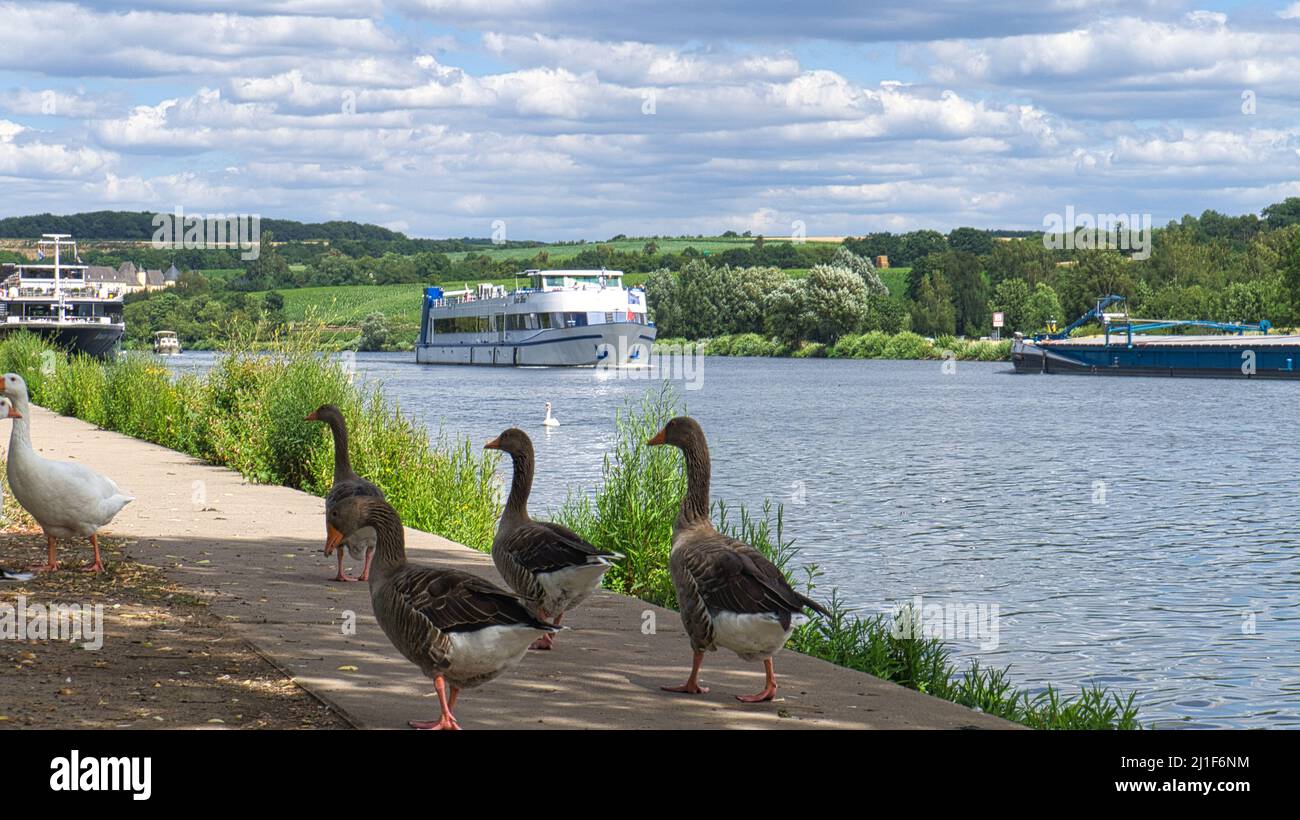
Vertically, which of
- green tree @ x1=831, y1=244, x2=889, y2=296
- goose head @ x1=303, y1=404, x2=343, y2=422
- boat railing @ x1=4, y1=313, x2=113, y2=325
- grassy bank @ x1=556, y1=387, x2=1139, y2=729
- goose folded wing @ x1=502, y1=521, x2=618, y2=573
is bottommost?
grassy bank @ x1=556, y1=387, x2=1139, y2=729

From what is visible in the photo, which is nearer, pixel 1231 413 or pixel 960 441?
pixel 960 441

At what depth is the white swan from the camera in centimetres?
1016

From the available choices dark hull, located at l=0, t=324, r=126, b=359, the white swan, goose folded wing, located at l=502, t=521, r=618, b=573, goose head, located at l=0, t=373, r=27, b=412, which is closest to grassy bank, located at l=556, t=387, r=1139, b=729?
goose folded wing, located at l=502, t=521, r=618, b=573

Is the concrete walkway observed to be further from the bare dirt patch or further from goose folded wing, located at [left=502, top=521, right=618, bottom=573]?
goose folded wing, located at [left=502, top=521, right=618, bottom=573]

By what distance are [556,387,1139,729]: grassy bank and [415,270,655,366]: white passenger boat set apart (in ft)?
252

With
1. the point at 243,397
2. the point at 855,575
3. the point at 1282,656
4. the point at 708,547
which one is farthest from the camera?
the point at 243,397

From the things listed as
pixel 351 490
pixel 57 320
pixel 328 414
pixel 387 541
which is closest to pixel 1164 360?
pixel 57 320

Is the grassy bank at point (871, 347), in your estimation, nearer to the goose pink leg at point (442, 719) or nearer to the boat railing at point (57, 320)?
the boat railing at point (57, 320)

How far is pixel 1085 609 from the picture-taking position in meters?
15.8

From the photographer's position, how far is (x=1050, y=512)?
84.2ft

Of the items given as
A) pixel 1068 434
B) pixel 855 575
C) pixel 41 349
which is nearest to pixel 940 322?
pixel 1068 434

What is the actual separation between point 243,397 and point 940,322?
109m

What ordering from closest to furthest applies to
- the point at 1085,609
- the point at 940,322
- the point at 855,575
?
the point at 1085,609 → the point at 855,575 → the point at 940,322

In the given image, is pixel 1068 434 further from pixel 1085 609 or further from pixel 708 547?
pixel 708 547
